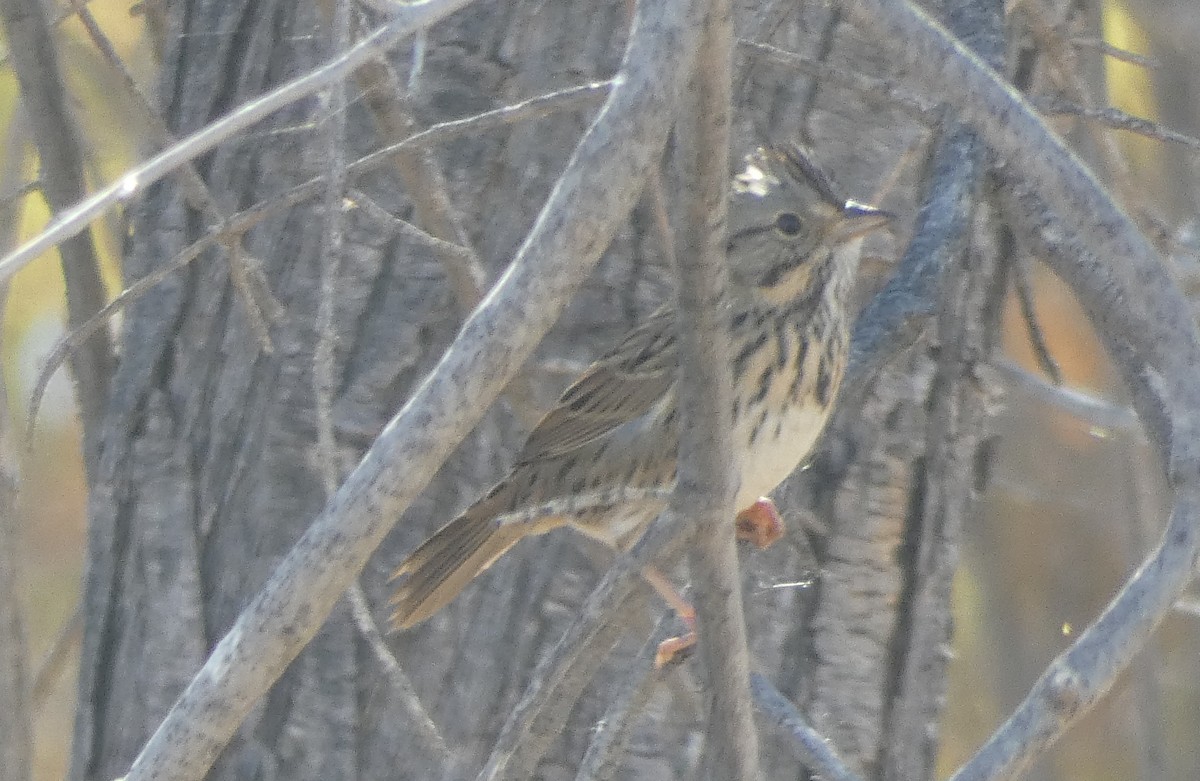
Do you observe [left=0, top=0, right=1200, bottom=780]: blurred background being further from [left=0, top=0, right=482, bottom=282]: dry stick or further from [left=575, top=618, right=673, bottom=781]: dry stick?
[left=0, top=0, right=482, bottom=282]: dry stick

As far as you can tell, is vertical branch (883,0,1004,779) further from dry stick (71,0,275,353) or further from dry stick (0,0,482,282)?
dry stick (0,0,482,282)

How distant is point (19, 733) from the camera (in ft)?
9.52

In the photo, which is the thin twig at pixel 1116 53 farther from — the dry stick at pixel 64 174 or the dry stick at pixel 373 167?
the dry stick at pixel 64 174

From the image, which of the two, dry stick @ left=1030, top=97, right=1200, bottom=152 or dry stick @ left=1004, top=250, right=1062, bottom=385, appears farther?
dry stick @ left=1004, top=250, right=1062, bottom=385

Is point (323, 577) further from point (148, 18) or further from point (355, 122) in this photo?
point (148, 18)

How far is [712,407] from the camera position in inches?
66.9

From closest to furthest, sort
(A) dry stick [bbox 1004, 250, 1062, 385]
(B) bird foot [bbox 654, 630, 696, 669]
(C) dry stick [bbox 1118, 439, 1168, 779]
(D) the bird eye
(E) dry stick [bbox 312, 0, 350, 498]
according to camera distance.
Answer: (E) dry stick [bbox 312, 0, 350, 498], (B) bird foot [bbox 654, 630, 696, 669], (A) dry stick [bbox 1004, 250, 1062, 385], (D) the bird eye, (C) dry stick [bbox 1118, 439, 1168, 779]

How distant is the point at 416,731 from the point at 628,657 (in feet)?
1.20

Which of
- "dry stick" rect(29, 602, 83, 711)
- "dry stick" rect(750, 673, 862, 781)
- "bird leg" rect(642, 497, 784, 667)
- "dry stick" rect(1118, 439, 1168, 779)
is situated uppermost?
"bird leg" rect(642, 497, 784, 667)

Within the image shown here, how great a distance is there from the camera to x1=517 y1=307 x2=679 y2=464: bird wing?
9.80 feet

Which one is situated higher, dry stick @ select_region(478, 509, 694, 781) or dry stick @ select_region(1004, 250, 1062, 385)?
dry stick @ select_region(1004, 250, 1062, 385)

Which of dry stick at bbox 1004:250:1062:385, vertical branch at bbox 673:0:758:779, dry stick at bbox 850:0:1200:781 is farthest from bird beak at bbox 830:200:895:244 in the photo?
vertical branch at bbox 673:0:758:779

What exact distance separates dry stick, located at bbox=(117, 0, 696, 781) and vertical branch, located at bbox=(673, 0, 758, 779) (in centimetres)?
7

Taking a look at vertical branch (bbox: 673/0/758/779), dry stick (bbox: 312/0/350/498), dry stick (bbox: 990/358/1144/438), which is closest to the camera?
vertical branch (bbox: 673/0/758/779)
